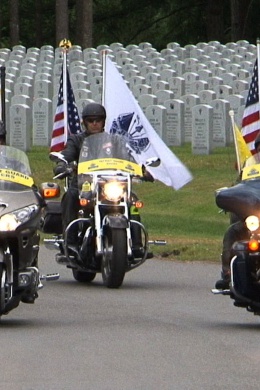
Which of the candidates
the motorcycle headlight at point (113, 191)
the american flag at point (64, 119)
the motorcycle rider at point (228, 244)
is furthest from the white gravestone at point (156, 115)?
the motorcycle rider at point (228, 244)

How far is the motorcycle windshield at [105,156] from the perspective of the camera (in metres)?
14.2

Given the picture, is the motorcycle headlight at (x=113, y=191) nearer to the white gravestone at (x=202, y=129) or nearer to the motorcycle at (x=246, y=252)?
the motorcycle at (x=246, y=252)

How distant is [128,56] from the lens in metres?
41.0

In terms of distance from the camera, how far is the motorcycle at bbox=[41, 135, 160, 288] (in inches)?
533

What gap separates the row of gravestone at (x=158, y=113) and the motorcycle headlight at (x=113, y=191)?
13503 millimetres

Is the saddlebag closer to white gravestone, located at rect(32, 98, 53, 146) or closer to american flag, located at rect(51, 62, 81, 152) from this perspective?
american flag, located at rect(51, 62, 81, 152)

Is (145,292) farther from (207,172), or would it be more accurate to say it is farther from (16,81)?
(16,81)

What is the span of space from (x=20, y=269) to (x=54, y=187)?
28.7 inches

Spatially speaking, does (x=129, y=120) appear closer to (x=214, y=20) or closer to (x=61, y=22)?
(x=61, y=22)

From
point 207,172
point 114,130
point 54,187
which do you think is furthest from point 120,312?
point 207,172

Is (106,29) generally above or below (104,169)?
above

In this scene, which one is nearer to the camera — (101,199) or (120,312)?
(120,312)

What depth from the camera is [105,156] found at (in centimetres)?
1424

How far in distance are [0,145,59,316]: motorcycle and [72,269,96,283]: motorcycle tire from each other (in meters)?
3.20
